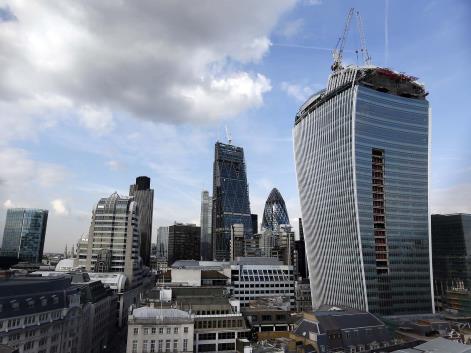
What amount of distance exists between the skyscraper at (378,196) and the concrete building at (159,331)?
106 m

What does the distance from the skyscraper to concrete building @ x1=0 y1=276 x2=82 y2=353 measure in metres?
123

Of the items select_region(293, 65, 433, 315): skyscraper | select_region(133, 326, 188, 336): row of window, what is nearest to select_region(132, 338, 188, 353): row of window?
select_region(133, 326, 188, 336): row of window

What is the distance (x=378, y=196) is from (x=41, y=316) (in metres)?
150

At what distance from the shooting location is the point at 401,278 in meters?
178

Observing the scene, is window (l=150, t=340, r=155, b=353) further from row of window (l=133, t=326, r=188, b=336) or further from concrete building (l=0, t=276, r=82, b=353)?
concrete building (l=0, t=276, r=82, b=353)

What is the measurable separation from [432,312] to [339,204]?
2644 inches

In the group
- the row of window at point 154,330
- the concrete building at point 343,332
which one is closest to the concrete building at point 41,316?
the row of window at point 154,330

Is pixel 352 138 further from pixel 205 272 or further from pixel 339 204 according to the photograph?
pixel 205 272

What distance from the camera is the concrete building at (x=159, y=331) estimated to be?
288 feet

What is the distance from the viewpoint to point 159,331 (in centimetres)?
8950

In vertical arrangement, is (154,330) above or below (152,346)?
above

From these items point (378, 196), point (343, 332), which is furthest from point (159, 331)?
point (378, 196)

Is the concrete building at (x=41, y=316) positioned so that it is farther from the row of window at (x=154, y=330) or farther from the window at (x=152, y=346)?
the window at (x=152, y=346)

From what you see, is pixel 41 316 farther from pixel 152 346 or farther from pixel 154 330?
pixel 152 346
